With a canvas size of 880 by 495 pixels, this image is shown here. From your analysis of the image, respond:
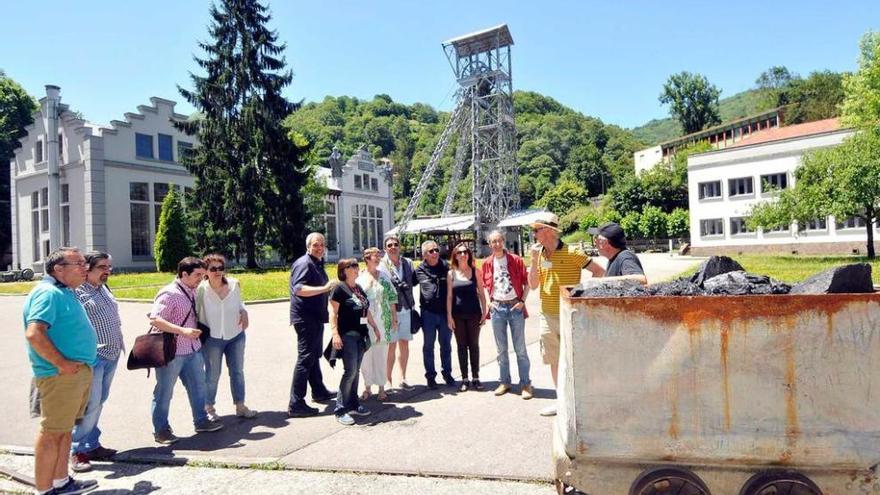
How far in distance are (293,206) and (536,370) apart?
26.3 metres

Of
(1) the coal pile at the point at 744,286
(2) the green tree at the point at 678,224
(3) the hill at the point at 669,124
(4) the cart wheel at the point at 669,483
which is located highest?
(3) the hill at the point at 669,124

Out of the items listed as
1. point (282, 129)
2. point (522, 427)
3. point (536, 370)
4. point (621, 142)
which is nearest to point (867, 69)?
point (282, 129)

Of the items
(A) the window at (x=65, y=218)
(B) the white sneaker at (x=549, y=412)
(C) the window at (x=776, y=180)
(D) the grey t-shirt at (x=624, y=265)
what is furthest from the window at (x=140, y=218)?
(C) the window at (x=776, y=180)

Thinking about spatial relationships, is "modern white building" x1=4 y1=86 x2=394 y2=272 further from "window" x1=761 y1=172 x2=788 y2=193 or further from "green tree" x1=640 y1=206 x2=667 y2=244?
"green tree" x1=640 y1=206 x2=667 y2=244

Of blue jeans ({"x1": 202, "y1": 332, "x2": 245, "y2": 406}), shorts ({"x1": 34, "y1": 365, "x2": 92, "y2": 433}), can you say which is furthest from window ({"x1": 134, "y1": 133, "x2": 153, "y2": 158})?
shorts ({"x1": 34, "y1": 365, "x2": 92, "y2": 433})

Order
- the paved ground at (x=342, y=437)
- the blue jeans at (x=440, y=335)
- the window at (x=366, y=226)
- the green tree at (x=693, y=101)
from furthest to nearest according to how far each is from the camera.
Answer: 1. the green tree at (x=693, y=101)
2. the window at (x=366, y=226)
3. the blue jeans at (x=440, y=335)
4. the paved ground at (x=342, y=437)

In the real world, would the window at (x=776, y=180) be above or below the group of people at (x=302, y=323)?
above

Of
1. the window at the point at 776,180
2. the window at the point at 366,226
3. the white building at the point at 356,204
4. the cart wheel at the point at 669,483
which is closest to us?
the cart wheel at the point at 669,483

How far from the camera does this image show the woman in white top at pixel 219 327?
5.93 meters

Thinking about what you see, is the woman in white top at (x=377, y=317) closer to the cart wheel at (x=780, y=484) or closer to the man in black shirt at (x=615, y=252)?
the man in black shirt at (x=615, y=252)

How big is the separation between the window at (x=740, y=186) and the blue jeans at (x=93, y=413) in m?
46.2

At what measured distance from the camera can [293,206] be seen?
32.2 metres

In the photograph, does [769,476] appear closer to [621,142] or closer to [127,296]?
[127,296]

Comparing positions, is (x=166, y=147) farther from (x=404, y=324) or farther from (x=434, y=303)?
(x=434, y=303)
